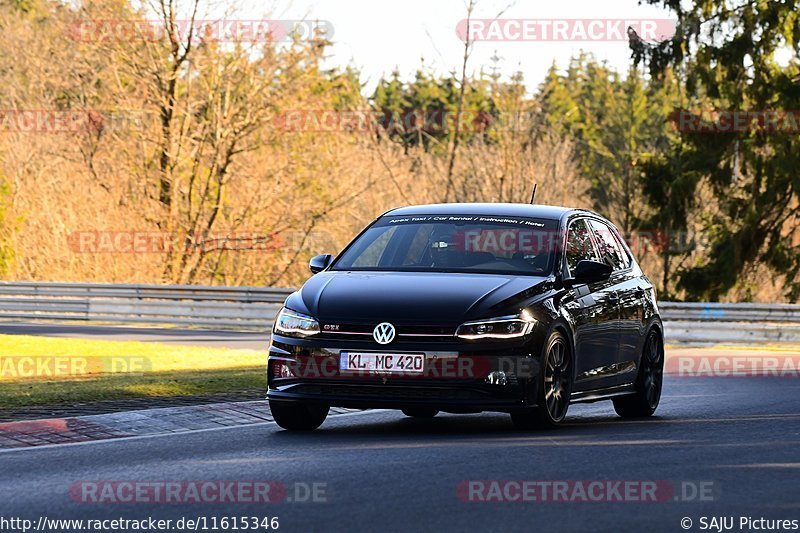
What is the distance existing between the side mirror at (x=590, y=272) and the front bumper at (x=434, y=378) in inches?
45.3

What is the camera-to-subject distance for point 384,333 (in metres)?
10.3

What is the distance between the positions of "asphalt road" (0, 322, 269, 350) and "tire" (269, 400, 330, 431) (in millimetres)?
13662

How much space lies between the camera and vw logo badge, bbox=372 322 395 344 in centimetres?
1029

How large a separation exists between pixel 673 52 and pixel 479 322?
2851cm

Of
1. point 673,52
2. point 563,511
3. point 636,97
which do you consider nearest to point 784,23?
point 673,52

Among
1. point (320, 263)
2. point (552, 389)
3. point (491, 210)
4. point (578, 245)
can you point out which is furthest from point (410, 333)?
point (578, 245)

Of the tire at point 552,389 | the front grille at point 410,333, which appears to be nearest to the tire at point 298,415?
the front grille at point 410,333

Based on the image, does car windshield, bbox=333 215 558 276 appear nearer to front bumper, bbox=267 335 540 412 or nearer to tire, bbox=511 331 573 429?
tire, bbox=511 331 573 429

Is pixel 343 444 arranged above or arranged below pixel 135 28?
below

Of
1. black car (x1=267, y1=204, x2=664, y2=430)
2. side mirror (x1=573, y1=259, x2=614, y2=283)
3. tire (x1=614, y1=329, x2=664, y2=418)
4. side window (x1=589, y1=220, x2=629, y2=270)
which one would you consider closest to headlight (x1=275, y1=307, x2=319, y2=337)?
black car (x1=267, y1=204, x2=664, y2=430)

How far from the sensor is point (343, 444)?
33.7 ft

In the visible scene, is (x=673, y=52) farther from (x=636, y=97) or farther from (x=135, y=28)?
(x=636, y=97)

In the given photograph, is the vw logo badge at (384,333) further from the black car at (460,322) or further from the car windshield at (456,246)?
the car windshield at (456,246)

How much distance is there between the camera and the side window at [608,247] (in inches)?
503
